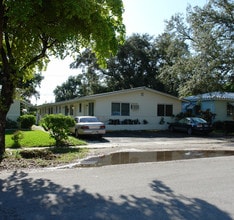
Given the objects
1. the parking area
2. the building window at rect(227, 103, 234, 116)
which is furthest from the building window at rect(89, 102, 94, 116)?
the building window at rect(227, 103, 234, 116)

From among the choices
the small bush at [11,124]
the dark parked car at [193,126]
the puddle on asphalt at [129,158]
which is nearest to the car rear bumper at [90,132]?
the puddle on asphalt at [129,158]

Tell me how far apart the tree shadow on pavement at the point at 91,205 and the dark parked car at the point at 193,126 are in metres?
19.2

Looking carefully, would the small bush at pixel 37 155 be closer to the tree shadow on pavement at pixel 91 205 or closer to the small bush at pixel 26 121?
the tree shadow on pavement at pixel 91 205

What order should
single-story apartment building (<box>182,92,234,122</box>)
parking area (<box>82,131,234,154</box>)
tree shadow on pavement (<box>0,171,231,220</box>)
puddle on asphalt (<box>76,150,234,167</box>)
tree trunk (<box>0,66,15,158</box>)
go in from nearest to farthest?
tree shadow on pavement (<box>0,171,231,220</box>) → puddle on asphalt (<box>76,150,234,167</box>) → tree trunk (<box>0,66,15,158</box>) → parking area (<box>82,131,234,154</box>) → single-story apartment building (<box>182,92,234,122</box>)

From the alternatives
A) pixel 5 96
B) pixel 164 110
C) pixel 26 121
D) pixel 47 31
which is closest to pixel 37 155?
pixel 5 96

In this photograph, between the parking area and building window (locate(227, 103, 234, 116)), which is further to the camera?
building window (locate(227, 103, 234, 116))

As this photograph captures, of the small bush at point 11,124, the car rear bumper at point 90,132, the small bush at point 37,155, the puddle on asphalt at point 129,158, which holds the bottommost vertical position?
the puddle on asphalt at point 129,158

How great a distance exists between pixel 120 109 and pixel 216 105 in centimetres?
1003

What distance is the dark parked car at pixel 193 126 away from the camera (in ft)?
83.5

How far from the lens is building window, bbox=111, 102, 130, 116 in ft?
93.0

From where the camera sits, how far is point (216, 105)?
3152 centimetres

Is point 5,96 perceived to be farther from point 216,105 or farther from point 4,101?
point 216,105

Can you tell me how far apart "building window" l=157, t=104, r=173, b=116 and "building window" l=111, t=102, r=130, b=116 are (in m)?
3.40

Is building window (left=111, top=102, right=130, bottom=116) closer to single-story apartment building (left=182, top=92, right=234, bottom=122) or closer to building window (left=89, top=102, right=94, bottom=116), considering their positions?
building window (left=89, top=102, right=94, bottom=116)
